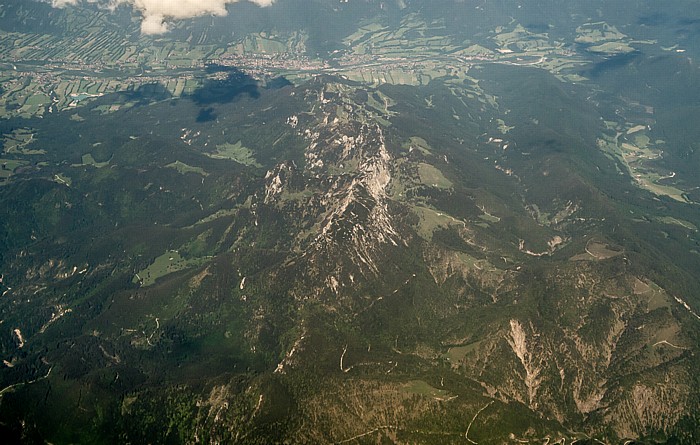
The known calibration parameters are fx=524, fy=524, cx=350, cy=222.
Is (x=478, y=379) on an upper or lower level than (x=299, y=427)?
lower

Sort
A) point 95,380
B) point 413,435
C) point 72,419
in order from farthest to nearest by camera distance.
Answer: point 95,380
point 72,419
point 413,435

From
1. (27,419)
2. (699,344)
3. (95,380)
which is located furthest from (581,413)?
(27,419)

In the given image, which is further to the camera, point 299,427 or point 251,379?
point 251,379

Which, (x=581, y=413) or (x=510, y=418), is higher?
(x=510, y=418)

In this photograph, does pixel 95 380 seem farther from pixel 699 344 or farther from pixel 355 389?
pixel 699 344

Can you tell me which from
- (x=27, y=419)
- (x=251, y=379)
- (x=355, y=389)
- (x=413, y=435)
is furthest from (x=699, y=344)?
(x=27, y=419)

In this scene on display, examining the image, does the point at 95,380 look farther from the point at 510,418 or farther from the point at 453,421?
the point at 510,418

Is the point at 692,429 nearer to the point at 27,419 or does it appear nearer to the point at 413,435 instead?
the point at 413,435

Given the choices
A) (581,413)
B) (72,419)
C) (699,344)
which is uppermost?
(72,419)

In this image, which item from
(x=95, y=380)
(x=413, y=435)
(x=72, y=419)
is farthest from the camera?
(x=95, y=380)
